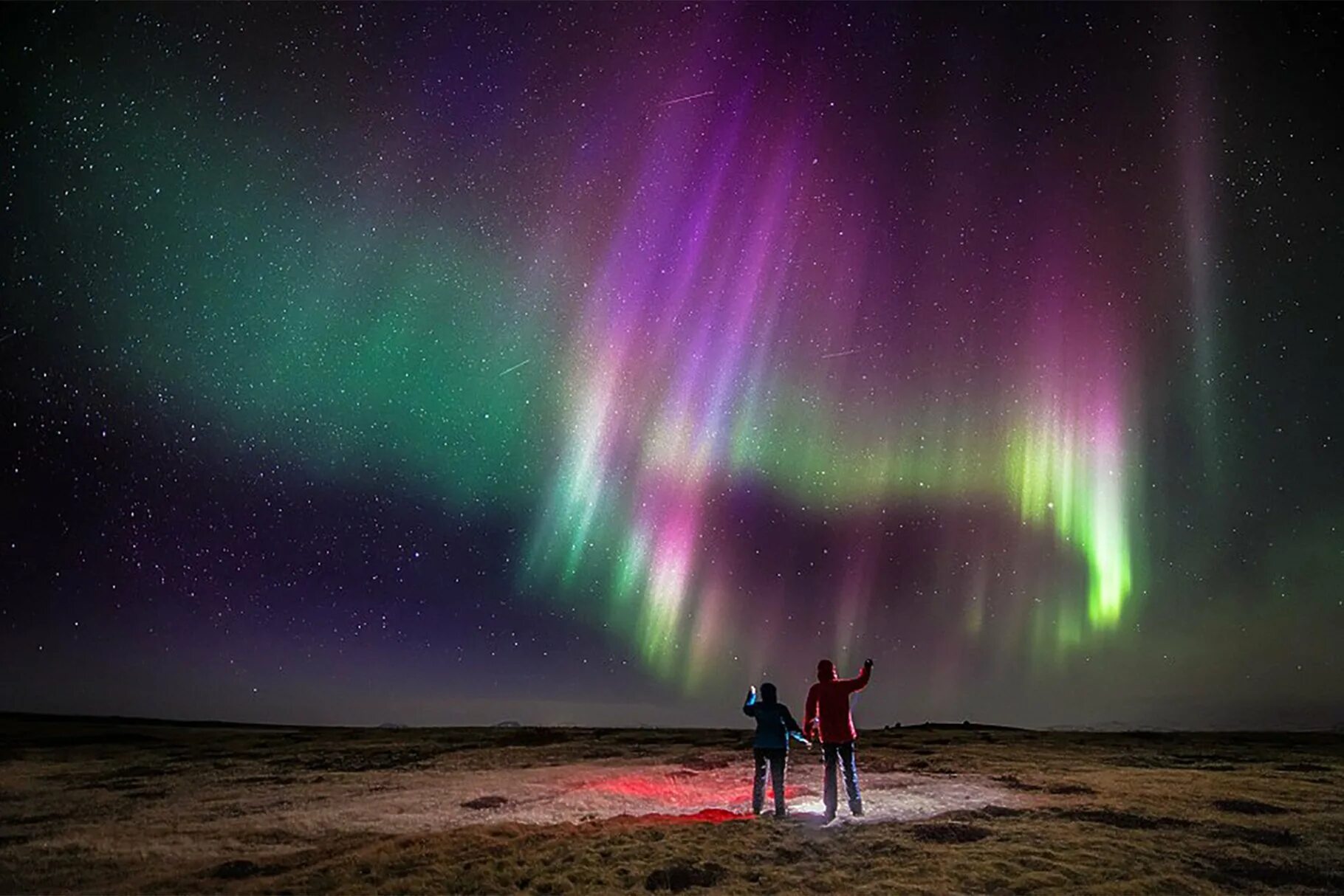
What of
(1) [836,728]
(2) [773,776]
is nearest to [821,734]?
(1) [836,728]

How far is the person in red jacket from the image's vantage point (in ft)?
57.5

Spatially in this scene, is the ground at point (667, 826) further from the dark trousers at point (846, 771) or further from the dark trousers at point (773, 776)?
the dark trousers at point (773, 776)

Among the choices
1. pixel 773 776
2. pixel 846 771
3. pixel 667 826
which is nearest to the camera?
pixel 667 826

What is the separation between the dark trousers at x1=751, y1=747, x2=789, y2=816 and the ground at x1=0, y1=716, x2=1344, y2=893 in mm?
589

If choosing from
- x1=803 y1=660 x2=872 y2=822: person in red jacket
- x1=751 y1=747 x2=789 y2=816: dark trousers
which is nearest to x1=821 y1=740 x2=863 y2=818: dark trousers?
x1=803 y1=660 x2=872 y2=822: person in red jacket

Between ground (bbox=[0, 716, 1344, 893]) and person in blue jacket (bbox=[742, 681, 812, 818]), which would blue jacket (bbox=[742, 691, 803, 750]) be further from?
ground (bbox=[0, 716, 1344, 893])

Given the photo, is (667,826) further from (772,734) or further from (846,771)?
(846,771)

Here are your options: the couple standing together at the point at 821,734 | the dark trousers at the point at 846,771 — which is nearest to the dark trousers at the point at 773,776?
the couple standing together at the point at 821,734

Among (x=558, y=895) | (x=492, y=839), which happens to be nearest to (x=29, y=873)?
(x=492, y=839)

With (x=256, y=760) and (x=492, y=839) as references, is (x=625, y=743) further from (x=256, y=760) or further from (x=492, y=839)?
(x=492, y=839)

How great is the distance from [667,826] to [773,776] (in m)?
2.63

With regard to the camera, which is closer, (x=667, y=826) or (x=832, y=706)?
(x=667, y=826)

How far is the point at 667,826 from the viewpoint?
16.7 metres

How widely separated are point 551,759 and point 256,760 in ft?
43.6
